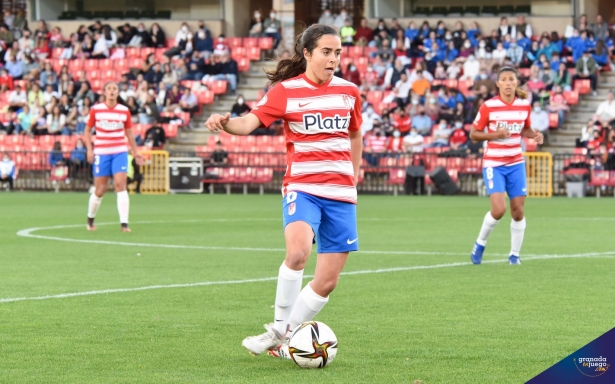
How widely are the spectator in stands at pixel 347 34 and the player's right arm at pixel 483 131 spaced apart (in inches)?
913

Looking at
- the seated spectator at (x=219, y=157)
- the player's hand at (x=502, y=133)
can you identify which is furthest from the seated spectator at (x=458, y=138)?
the player's hand at (x=502, y=133)

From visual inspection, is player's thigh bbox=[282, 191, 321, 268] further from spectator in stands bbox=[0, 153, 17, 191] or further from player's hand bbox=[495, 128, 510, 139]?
spectator in stands bbox=[0, 153, 17, 191]

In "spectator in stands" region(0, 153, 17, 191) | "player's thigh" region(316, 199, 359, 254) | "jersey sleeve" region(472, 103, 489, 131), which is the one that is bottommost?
A: "spectator in stands" region(0, 153, 17, 191)

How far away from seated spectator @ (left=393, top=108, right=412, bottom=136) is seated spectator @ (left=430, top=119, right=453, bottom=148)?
983 mm

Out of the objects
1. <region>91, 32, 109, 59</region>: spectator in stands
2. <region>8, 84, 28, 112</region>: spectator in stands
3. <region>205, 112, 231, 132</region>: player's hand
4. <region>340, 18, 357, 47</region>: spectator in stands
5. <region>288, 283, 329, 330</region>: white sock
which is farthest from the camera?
<region>91, 32, 109, 59</region>: spectator in stands

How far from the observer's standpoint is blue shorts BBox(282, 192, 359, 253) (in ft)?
23.2

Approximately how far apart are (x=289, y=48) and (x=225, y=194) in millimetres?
9091

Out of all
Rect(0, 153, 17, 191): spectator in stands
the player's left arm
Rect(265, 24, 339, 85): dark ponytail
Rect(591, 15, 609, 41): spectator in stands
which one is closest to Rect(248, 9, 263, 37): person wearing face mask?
Rect(0, 153, 17, 191): spectator in stands

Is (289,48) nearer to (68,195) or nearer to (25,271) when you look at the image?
(68,195)

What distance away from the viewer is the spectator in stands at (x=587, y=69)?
105 ft

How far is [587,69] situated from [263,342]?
2675 cm

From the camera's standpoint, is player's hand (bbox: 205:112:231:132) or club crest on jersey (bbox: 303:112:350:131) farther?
club crest on jersey (bbox: 303:112:350:131)

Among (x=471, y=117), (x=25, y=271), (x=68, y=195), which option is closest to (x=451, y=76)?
(x=471, y=117)

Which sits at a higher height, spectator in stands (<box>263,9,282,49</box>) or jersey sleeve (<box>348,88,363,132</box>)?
spectator in stands (<box>263,9,282,49</box>)
